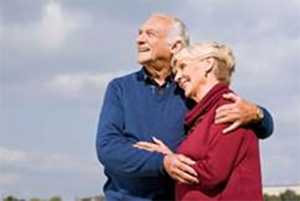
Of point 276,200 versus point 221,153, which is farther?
point 276,200

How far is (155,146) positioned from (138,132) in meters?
0.16

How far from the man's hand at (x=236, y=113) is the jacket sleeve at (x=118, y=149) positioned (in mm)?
363

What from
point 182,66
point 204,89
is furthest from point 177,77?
point 204,89

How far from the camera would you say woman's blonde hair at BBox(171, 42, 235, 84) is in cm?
327

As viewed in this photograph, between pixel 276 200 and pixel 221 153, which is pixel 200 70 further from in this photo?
pixel 276 200

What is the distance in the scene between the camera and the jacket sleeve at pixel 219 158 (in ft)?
9.82

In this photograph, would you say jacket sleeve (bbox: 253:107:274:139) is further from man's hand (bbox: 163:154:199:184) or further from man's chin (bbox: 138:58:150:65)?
Result: man's chin (bbox: 138:58:150:65)

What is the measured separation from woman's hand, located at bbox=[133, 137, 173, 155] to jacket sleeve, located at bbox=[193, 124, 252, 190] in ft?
0.96

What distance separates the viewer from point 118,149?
11.1ft

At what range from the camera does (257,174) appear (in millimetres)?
3092

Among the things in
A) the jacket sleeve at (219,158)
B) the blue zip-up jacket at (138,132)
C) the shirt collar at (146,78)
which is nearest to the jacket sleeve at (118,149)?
the blue zip-up jacket at (138,132)

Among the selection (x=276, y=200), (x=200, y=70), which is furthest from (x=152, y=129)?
(x=276, y=200)

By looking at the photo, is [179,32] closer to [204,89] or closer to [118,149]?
[204,89]

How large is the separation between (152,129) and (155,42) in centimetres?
46
